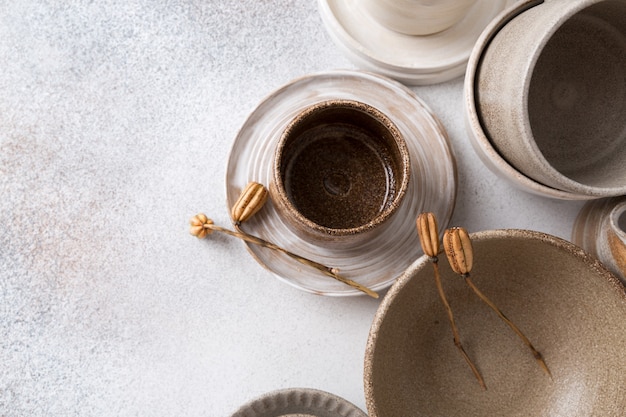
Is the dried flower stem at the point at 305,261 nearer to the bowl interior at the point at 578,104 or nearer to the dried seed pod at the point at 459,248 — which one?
the dried seed pod at the point at 459,248

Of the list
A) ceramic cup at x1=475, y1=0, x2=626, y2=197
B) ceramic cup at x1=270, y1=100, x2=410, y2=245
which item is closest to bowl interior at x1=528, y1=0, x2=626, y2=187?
ceramic cup at x1=475, y1=0, x2=626, y2=197

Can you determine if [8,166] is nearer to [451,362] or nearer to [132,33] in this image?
[132,33]

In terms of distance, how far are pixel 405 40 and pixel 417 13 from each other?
118mm

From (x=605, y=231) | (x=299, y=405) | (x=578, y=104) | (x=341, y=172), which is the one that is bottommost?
(x=299, y=405)

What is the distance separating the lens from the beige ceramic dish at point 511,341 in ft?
3.36

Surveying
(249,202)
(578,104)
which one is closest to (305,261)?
(249,202)

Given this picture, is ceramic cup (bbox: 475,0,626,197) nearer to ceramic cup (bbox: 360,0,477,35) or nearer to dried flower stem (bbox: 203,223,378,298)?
ceramic cup (bbox: 360,0,477,35)

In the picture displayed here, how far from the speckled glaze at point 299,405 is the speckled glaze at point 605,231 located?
439 millimetres

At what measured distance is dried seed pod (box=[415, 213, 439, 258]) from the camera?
3.12 ft

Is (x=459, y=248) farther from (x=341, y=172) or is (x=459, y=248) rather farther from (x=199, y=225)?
(x=199, y=225)

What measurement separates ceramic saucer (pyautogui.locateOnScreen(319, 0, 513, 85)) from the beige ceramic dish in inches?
12.4

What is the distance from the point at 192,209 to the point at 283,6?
380mm

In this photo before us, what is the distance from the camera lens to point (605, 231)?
3.53 ft

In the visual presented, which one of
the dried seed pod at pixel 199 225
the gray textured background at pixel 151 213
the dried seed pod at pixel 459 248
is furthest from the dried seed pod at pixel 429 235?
the dried seed pod at pixel 199 225
